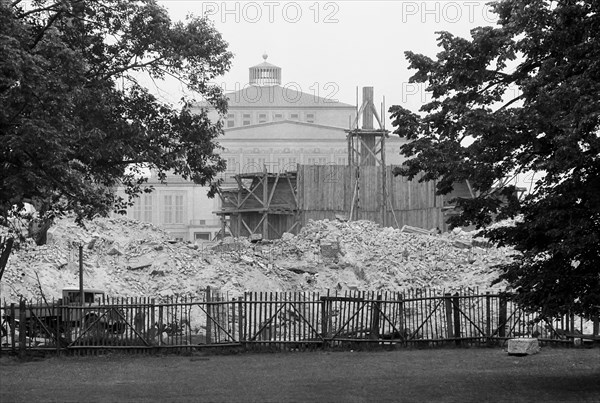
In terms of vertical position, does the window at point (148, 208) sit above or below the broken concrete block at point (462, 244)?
above

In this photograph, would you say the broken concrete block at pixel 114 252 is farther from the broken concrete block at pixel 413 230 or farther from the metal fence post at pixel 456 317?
the metal fence post at pixel 456 317

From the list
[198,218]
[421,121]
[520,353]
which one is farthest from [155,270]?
[198,218]

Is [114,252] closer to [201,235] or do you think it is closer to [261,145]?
[261,145]

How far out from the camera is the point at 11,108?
21891 millimetres

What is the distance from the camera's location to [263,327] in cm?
2930

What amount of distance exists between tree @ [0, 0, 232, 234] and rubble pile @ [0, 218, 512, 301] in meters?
11.6

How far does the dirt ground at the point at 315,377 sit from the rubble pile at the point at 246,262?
10816 millimetres

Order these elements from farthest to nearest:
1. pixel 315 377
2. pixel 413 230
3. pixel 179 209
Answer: pixel 179 209 → pixel 413 230 → pixel 315 377

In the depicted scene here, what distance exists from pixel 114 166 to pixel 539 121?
1170cm

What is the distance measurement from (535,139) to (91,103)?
35.6ft

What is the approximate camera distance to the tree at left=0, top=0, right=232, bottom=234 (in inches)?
848

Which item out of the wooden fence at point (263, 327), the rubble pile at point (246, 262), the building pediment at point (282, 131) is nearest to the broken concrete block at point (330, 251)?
the rubble pile at point (246, 262)

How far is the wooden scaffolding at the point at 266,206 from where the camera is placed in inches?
2314

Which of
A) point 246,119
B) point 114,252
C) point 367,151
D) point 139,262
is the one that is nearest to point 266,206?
point 367,151
